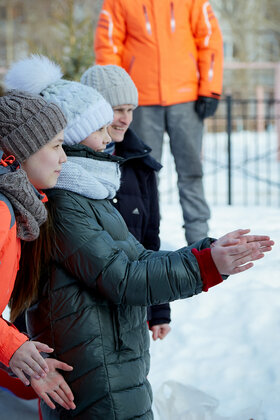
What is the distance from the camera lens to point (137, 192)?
8.57ft

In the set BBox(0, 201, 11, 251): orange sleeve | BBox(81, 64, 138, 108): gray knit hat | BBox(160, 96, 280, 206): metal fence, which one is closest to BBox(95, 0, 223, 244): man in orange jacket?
BBox(81, 64, 138, 108): gray knit hat

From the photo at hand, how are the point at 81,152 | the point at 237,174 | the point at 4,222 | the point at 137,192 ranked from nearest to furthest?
1. the point at 4,222
2. the point at 81,152
3. the point at 137,192
4. the point at 237,174

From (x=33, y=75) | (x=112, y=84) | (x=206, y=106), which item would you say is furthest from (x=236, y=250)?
(x=206, y=106)

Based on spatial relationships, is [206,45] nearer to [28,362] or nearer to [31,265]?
[31,265]

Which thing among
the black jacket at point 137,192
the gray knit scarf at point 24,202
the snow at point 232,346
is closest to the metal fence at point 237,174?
the snow at point 232,346

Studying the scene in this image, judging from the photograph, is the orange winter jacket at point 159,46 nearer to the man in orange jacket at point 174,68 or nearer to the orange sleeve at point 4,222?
the man in orange jacket at point 174,68

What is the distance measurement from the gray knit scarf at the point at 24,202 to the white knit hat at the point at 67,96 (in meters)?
0.45

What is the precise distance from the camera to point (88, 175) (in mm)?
1812

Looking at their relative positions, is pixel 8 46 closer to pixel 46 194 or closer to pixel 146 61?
pixel 146 61

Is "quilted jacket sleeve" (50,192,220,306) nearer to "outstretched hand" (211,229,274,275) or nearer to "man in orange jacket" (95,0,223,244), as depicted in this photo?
"outstretched hand" (211,229,274,275)

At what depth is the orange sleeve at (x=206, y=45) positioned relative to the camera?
13.4 ft

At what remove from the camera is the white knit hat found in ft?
6.56

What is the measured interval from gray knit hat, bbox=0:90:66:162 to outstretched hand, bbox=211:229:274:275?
1.86 feet

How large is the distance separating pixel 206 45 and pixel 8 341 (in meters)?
3.10
